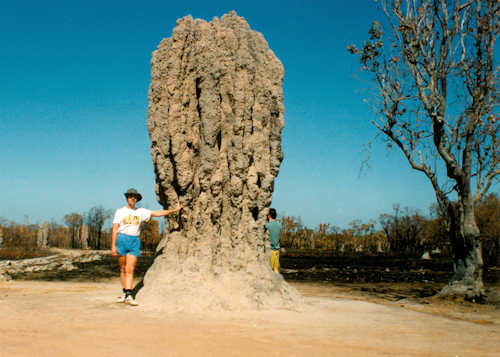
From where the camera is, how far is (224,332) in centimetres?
465

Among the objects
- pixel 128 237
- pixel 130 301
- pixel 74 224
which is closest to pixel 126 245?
Result: pixel 128 237

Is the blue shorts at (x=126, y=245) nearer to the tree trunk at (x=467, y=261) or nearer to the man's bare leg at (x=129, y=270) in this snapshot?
the man's bare leg at (x=129, y=270)

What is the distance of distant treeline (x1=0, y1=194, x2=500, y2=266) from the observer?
34.8 meters

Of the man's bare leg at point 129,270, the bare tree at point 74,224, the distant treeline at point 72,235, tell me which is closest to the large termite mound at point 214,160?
the man's bare leg at point 129,270

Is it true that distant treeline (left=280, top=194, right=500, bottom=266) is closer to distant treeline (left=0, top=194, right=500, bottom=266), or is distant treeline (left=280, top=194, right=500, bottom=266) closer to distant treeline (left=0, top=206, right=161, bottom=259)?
distant treeline (left=0, top=194, right=500, bottom=266)

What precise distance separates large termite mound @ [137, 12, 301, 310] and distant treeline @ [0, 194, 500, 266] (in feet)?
90.7

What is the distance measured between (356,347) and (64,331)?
9.53 ft

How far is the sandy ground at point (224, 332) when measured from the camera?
3.95 meters

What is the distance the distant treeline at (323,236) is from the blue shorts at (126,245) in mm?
29185

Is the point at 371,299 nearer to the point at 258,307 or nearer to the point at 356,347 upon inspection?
the point at 258,307

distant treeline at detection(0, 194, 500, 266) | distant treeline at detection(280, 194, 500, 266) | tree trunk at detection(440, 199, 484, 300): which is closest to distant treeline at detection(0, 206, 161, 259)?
distant treeline at detection(0, 194, 500, 266)

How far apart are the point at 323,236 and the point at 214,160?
40.9 metres

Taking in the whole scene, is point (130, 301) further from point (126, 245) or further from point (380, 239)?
point (380, 239)

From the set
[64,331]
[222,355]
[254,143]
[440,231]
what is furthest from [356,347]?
[440,231]
